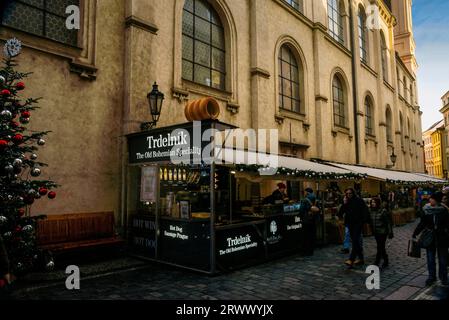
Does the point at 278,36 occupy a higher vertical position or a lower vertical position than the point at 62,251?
higher

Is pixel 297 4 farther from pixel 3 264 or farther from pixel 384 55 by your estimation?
pixel 3 264

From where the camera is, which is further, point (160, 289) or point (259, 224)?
point (259, 224)

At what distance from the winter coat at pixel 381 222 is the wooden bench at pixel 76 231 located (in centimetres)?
610

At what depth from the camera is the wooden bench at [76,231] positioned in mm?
6879

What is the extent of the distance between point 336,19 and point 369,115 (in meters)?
7.73

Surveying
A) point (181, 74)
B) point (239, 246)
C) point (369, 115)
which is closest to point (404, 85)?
point (369, 115)

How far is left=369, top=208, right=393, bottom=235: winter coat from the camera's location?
7266 mm

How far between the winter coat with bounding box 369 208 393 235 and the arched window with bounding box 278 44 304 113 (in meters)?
8.21

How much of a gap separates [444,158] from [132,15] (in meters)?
68.2

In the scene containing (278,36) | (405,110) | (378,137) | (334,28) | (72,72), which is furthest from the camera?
(405,110)

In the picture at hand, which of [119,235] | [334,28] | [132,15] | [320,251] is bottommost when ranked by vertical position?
[320,251]

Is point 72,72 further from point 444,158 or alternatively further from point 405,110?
point 444,158

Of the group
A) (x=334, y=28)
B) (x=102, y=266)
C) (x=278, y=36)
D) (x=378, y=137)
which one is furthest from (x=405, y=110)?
(x=102, y=266)

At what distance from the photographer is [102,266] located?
713 centimetres
